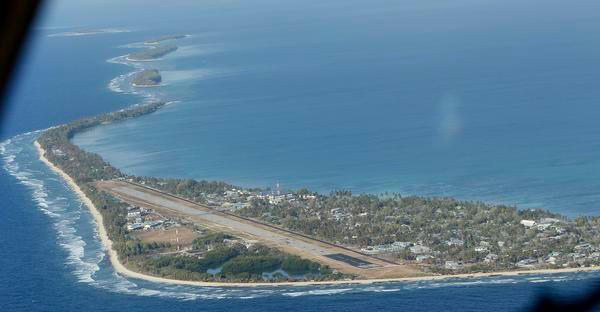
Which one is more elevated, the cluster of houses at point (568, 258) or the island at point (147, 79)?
the island at point (147, 79)

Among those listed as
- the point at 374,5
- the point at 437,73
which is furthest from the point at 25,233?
the point at 374,5

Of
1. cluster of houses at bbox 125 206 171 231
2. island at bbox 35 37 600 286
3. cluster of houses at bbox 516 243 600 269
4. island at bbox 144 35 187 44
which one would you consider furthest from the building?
island at bbox 144 35 187 44

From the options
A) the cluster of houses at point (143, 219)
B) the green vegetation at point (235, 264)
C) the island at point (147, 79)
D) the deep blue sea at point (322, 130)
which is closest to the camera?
the deep blue sea at point (322, 130)

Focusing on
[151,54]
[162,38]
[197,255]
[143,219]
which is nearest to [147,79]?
[151,54]

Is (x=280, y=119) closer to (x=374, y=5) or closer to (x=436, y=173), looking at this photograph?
(x=436, y=173)

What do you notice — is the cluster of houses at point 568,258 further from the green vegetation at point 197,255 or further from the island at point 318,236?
the green vegetation at point 197,255

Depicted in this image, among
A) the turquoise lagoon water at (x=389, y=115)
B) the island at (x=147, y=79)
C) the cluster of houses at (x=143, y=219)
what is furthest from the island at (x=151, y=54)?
the cluster of houses at (x=143, y=219)
